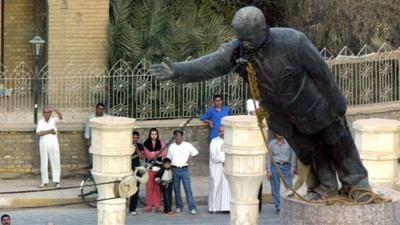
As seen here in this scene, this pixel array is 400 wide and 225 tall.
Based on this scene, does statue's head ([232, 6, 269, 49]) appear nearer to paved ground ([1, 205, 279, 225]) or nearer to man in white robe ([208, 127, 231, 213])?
paved ground ([1, 205, 279, 225])

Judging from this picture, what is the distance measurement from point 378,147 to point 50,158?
8.25 metres

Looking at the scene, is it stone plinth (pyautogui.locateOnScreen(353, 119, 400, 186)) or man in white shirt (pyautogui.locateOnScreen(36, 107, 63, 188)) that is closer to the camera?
stone plinth (pyautogui.locateOnScreen(353, 119, 400, 186))

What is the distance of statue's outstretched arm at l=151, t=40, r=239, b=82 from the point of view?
32.3 feet

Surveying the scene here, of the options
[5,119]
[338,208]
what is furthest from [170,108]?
[338,208]

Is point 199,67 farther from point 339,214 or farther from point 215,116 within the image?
point 215,116

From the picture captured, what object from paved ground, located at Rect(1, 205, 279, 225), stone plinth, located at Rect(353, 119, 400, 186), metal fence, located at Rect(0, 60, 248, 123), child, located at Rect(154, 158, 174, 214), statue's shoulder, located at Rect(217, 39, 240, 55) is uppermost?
statue's shoulder, located at Rect(217, 39, 240, 55)

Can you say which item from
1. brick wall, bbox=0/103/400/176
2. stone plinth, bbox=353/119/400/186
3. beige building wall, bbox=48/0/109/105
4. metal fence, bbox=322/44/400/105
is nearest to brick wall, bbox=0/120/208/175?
brick wall, bbox=0/103/400/176

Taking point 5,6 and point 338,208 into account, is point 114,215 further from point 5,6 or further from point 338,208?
point 5,6

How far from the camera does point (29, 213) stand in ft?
68.3

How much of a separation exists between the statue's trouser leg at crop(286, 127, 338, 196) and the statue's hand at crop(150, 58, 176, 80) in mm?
1253

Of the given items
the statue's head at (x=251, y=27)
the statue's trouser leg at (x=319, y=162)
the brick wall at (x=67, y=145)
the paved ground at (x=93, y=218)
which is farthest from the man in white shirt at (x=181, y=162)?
the statue's head at (x=251, y=27)

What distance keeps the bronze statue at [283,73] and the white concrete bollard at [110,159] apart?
5.25 meters

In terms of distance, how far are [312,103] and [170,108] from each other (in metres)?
Result: 13.2

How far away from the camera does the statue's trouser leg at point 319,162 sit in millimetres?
10672
